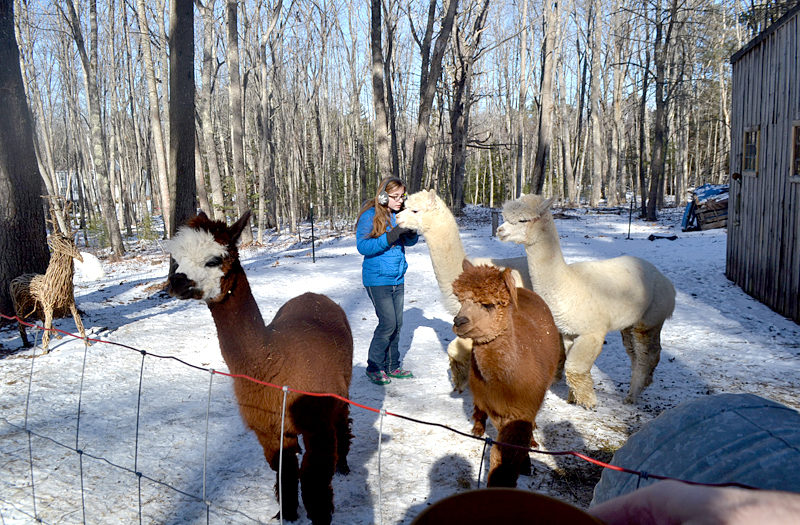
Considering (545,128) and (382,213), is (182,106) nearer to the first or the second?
(382,213)

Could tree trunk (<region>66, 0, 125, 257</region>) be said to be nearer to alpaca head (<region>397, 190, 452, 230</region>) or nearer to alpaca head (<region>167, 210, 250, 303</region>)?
alpaca head (<region>397, 190, 452, 230</region>)

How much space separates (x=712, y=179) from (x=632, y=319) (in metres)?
38.9

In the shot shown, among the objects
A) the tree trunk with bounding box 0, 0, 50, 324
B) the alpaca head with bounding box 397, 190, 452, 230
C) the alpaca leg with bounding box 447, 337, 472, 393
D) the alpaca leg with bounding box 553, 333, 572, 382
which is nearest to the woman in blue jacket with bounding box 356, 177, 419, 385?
the alpaca head with bounding box 397, 190, 452, 230

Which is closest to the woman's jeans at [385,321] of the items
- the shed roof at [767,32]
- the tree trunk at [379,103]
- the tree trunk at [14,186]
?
the tree trunk at [14,186]

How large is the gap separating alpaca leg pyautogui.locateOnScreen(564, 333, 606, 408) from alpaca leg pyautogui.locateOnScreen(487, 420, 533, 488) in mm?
1593

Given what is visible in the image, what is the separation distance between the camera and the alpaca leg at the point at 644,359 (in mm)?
4840

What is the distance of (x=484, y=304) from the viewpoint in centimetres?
300

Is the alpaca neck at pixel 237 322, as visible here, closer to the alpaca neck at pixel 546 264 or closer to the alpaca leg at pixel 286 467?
the alpaca leg at pixel 286 467

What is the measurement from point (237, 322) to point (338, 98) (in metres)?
42.8

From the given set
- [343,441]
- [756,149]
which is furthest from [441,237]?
[756,149]

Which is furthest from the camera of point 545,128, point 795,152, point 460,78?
point 460,78

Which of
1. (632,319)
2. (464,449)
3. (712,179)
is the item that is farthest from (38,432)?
(712,179)

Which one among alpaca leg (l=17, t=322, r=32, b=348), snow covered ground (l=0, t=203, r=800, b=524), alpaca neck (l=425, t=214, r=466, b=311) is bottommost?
snow covered ground (l=0, t=203, r=800, b=524)

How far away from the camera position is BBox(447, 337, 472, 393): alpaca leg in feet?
16.0
